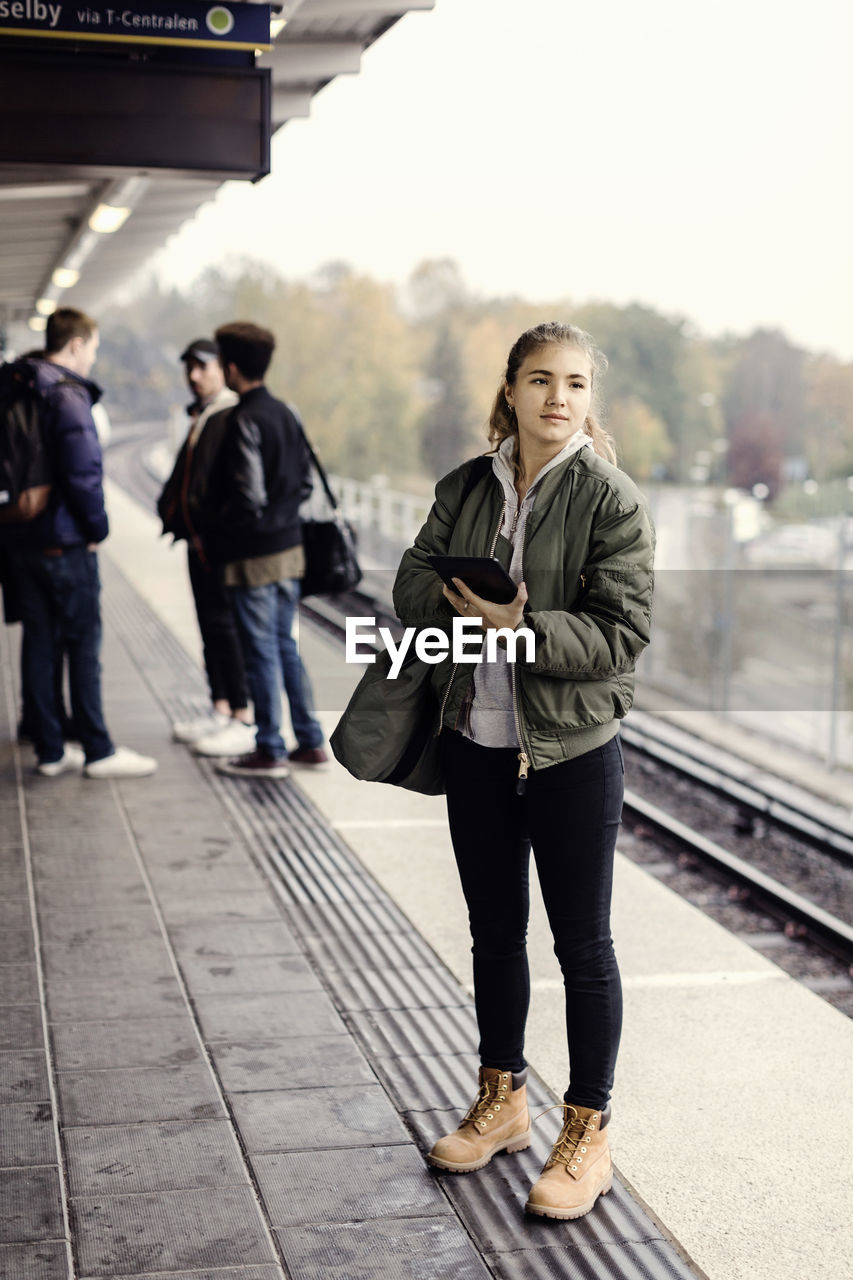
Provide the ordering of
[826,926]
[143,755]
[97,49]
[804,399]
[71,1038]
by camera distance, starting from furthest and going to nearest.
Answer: [804,399] → [143,755] → [826,926] → [97,49] → [71,1038]

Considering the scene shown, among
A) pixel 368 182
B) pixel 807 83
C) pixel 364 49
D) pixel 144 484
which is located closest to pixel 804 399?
pixel 807 83

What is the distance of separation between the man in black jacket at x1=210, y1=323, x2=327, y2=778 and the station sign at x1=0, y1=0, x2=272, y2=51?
55.4 inches

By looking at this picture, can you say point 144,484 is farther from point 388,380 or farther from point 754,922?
point 388,380

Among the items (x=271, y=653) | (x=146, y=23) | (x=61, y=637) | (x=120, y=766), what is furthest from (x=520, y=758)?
(x=120, y=766)

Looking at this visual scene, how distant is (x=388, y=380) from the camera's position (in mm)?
99125

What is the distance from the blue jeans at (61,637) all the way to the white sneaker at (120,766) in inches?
1.4

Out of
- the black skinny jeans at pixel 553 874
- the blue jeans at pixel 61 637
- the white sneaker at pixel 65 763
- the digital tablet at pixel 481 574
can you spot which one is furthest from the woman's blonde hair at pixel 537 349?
the white sneaker at pixel 65 763

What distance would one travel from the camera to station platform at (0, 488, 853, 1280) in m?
2.81

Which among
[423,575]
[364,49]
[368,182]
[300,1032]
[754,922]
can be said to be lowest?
[754,922]

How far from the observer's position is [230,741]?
7102 millimetres

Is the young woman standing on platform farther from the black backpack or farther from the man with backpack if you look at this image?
the black backpack

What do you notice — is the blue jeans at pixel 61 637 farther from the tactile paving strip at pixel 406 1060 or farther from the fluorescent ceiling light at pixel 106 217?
the fluorescent ceiling light at pixel 106 217

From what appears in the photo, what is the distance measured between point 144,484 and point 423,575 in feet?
123

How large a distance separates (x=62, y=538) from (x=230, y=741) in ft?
4.94
